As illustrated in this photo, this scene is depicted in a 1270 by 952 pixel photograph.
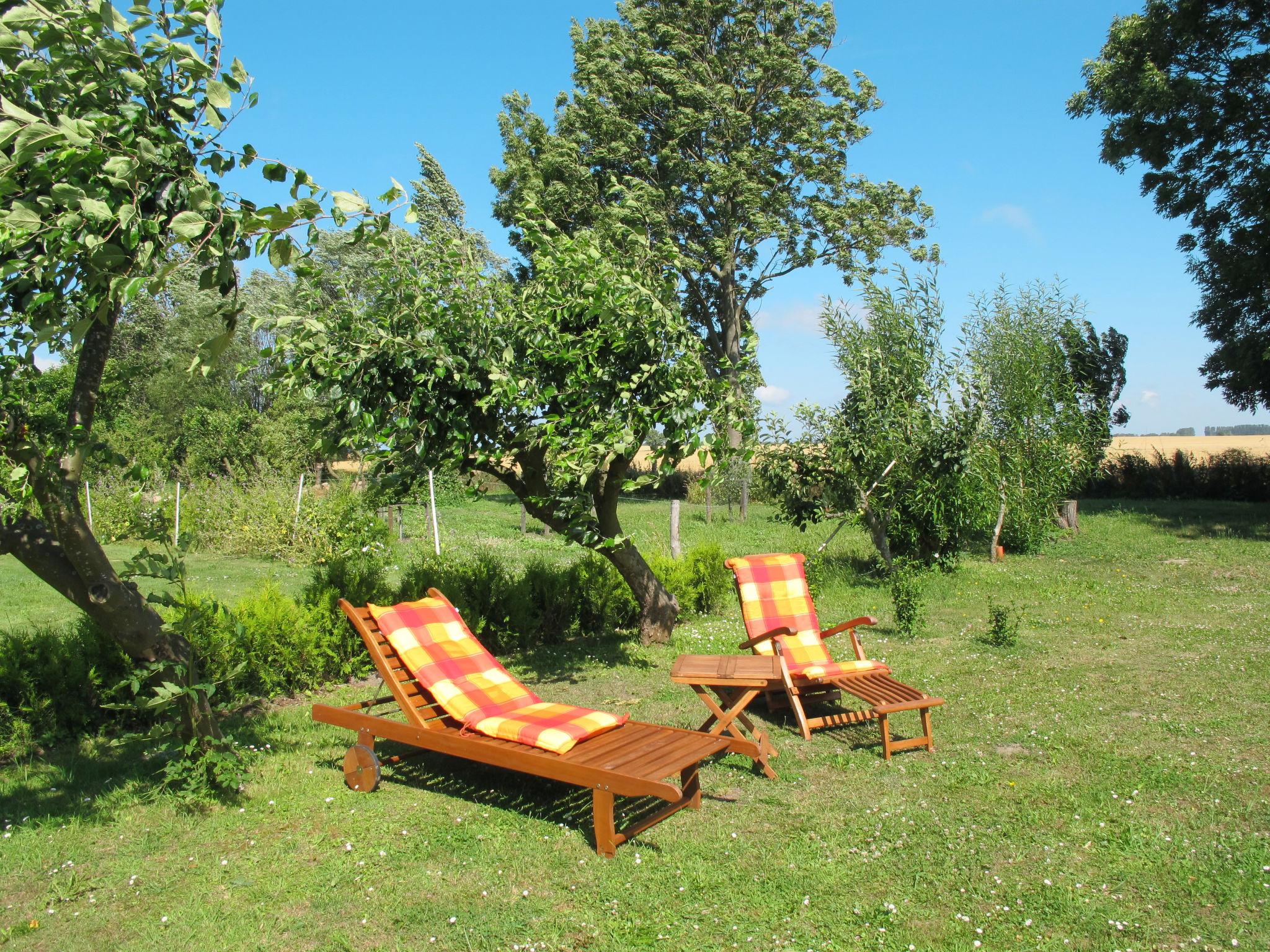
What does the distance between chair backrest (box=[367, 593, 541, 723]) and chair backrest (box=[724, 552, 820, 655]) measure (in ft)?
7.09

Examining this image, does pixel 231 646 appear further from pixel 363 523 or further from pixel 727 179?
pixel 727 179

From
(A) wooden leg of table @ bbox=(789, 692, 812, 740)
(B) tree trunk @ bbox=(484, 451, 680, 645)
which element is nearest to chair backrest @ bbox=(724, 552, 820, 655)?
(A) wooden leg of table @ bbox=(789, 692, 812, 740)

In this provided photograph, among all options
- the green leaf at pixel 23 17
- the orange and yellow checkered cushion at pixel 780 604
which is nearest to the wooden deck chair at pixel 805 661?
the orange and yellow checkered cushion at pixel 780 604

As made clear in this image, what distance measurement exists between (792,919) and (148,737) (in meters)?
3.08

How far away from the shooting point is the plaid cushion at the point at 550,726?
430 cm

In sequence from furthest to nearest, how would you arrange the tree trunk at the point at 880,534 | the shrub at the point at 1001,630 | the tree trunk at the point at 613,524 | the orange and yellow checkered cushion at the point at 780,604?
the tree trunk at the point at 880,534 < the shrub at the point at 1001,630 < the tree trunk at the point at 613,524 < the orange and yellow checkered cushion at the point at 780,604

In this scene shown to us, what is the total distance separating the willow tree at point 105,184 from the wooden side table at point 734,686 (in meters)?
3.19

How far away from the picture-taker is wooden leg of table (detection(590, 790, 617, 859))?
395 cm

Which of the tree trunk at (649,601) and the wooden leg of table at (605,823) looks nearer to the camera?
the wooden leg of table at (605,823)

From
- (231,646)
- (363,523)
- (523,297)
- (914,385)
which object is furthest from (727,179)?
(231,646)

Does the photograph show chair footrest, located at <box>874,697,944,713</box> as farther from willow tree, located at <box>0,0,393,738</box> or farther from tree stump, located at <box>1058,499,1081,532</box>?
tree stump, located at <box>1058,499,1081,532</box>

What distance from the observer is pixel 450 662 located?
5230 millimetres

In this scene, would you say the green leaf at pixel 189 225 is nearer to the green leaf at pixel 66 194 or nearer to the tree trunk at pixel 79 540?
the green leaf at pixel 66 194

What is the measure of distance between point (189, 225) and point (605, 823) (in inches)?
115
